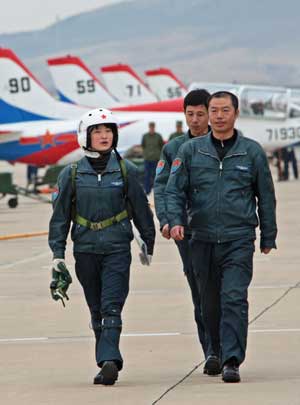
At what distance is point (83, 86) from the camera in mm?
63812

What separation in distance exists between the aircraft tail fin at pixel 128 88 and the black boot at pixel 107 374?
63.5 meters

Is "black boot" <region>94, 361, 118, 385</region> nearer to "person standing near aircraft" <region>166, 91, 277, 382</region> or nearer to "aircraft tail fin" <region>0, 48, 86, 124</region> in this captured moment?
"person standing near aircraft" <region>166, 91, 277, 382</region>

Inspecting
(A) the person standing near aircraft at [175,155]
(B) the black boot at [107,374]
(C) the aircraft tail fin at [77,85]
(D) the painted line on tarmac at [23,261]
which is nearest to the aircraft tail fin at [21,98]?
(C) the aircraft tail fin at [77,85]

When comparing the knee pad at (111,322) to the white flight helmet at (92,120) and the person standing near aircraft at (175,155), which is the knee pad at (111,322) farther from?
the white flight helmet at (92,120)

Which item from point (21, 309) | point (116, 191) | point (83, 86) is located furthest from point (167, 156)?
point (83, 86)

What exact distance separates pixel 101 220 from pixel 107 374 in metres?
0.96

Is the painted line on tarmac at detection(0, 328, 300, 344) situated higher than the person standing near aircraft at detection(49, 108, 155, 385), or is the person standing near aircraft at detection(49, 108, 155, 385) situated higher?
the person standing near aircraft at detection(49, 108, 155, 385)

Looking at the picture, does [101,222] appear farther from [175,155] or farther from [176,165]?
[175,155]

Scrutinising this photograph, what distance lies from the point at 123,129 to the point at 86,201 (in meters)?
37.4

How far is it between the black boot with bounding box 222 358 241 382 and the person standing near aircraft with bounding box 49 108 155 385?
26.2 inches

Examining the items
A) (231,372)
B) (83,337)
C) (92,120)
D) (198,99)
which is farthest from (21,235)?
(231,372)

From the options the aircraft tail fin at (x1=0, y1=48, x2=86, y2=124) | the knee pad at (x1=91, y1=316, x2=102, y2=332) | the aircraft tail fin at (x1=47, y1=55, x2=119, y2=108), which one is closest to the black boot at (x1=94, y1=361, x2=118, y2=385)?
the knee pad at (x1=91, y1=316, x2=102, y2=332)

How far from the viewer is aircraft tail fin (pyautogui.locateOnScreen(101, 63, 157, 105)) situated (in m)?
74.1

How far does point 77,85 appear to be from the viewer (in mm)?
63594
